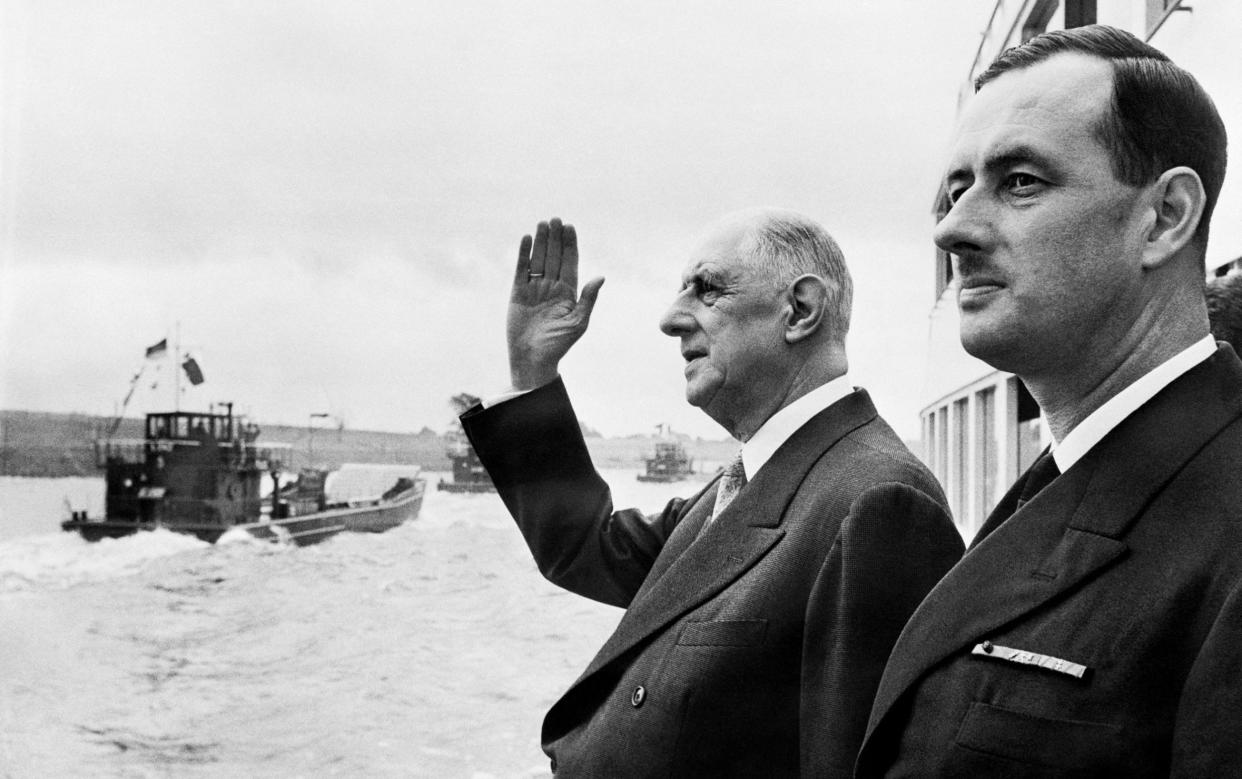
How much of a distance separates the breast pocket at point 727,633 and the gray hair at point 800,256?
43 centimetres

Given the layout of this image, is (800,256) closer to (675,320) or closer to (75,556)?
(675,320)

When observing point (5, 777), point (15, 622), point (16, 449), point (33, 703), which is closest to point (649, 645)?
point (16, 449)

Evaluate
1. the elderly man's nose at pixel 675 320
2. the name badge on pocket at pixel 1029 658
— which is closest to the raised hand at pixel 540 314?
the elderly man's nose at pixel 675 320

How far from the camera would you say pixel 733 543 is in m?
1.24

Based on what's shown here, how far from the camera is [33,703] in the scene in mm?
23312

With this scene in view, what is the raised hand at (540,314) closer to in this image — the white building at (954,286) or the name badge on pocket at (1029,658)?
the white building at (954,286)

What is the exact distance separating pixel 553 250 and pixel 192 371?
64.6ft

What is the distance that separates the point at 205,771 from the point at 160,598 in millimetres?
8058

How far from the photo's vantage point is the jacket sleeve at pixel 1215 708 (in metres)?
0.53

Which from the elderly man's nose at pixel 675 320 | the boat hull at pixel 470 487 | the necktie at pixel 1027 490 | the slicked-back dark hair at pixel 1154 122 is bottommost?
the boat hull at pixel 470 487

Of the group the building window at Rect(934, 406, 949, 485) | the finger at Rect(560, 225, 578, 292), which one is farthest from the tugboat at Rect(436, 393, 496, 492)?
the finger at Rect(560, 225, 578, 292)

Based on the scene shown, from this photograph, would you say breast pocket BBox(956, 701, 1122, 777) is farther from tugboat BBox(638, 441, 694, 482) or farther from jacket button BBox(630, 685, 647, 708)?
tugboat BBox(638, 441, 694, 482)

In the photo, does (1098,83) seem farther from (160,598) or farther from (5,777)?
(160,598)

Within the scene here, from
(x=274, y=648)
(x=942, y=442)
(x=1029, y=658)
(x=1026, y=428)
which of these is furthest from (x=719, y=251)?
(x=274, y=648)
